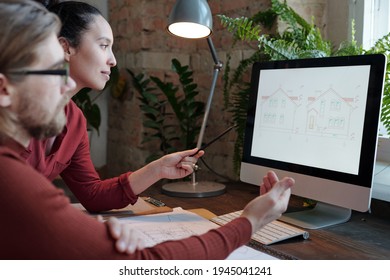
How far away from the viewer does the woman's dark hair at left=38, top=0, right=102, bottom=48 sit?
1373mm

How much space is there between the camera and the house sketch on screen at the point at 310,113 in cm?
115

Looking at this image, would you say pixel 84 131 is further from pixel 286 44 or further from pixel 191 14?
pixel 286 44

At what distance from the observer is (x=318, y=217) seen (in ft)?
4.20

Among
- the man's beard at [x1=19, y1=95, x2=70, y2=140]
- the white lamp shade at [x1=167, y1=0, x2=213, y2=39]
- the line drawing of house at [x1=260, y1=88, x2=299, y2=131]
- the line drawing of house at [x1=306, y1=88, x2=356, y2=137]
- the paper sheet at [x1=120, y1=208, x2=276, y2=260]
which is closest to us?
the man's beard at [x1=19, y1=95, x2=70, y2=140]

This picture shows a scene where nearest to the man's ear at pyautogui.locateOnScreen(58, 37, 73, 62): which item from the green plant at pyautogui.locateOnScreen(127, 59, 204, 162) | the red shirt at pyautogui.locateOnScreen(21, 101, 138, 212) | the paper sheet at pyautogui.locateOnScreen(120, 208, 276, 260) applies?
the red shirt at pyautogui.locateOnScreen(21, 101, 138, 212)

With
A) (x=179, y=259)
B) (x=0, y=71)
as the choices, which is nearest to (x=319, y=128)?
(x=179, y=259)

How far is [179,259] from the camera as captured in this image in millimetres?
772

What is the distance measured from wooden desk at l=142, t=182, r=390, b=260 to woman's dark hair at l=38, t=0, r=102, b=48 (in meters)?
0.63

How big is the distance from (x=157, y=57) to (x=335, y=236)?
1.69m

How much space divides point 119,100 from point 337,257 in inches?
85.0

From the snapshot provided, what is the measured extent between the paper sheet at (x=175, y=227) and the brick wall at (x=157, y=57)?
2.83ft

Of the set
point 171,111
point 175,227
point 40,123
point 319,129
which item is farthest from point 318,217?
point 171,111

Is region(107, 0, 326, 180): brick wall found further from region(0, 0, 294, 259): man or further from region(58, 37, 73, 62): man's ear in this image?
region(0, 0, 294, 259): man

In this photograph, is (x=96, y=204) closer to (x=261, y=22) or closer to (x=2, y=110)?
(x=2, y=110)
